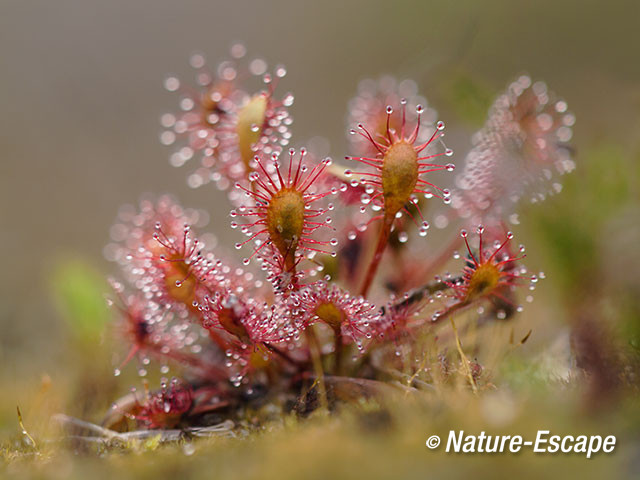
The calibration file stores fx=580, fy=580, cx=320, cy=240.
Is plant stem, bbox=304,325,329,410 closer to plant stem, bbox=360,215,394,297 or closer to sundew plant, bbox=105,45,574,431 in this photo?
sundew plant, bbox=105,45,574,431

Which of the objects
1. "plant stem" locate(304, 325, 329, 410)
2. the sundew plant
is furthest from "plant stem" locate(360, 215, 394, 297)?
"plant stem" locate(304, 325, 329, 410)

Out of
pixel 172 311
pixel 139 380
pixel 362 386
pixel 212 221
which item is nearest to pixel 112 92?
pixel 212 221

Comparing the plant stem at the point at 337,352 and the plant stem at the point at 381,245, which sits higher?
the plant stem at the point at 381,245

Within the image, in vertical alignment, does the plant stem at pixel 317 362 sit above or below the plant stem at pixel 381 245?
below

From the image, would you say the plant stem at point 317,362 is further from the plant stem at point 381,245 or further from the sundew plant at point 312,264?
the plant stem at point 381,245

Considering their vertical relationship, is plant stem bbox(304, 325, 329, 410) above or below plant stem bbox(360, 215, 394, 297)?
below

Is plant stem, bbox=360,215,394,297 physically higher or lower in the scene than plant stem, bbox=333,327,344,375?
higher

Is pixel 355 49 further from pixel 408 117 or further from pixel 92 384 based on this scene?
pixel 92 384

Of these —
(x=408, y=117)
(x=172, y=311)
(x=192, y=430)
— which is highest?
(x=408, y=117)

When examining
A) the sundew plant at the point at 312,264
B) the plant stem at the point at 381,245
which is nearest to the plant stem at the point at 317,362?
the sundew plant at the point at 312,264
